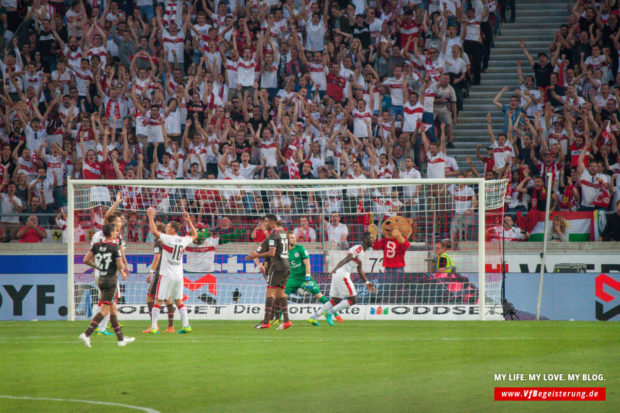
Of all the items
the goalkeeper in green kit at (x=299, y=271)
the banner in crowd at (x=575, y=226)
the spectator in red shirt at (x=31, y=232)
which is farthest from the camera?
the spectator in red shirt at (x=31, y=232)

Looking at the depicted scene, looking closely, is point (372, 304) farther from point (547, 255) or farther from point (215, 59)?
point (215, 59)

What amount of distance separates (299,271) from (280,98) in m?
7.22

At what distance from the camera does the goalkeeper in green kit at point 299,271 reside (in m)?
16.5

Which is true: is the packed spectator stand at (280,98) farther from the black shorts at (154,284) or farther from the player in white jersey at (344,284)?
the black shorts at (154,284)

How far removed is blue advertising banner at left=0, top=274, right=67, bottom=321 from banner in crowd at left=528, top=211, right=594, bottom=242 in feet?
33.7

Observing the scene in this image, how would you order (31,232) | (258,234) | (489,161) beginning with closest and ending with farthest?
(258,234) → (31,232) → (489,161)

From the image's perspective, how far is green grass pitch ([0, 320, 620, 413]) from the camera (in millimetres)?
7770

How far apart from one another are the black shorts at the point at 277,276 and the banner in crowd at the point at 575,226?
6354 millimetres

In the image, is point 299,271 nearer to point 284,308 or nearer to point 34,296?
point 284,308

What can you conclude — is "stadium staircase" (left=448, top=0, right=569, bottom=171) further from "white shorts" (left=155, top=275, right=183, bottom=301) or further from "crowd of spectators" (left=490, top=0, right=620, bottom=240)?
"white shorts" (left=155, top=275, right=183, bottom=301)

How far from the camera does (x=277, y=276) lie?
1527cm

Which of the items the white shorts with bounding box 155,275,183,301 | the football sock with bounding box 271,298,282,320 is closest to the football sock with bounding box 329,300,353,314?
the football sock with bounding box 271,298,282,320

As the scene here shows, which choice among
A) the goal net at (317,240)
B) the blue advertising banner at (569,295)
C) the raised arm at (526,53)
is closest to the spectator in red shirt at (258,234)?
the goal net at (317,240)

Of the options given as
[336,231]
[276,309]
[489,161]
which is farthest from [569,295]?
[276,309]
